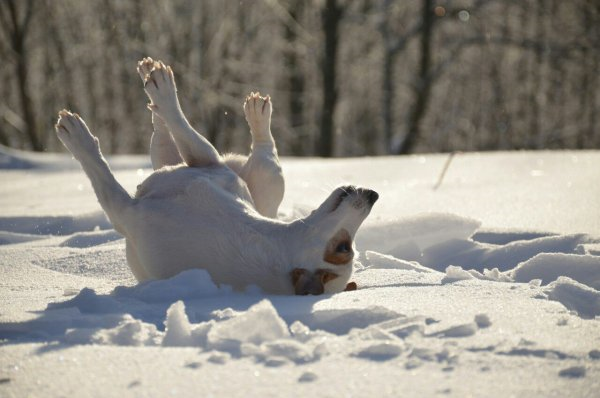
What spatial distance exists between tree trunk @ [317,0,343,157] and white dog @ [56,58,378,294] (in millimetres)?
11343

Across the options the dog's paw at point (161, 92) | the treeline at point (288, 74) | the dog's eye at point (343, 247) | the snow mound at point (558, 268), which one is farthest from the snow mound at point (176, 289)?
the treeline at point (288, 74)

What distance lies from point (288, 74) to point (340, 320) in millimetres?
16638

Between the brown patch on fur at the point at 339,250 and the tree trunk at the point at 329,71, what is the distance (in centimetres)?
1170

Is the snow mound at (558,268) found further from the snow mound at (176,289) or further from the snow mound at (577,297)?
the snow mound at (176,289)

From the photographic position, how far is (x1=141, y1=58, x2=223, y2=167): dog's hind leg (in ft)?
11.6

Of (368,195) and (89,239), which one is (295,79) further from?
(368,195)

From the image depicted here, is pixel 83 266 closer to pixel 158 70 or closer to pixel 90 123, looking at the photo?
pixel 158 70

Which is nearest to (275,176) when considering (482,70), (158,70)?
(158,70)

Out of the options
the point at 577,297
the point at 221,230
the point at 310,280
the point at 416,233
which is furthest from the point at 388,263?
the point at 577,297

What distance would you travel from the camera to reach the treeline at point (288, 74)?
712 inches

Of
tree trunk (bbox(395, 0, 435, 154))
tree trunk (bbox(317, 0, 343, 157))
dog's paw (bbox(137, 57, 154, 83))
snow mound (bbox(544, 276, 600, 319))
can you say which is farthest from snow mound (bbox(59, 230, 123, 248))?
tree trunk (bbox(395, 0, 435, 154))

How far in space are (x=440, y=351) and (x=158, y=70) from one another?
2177 millimetres

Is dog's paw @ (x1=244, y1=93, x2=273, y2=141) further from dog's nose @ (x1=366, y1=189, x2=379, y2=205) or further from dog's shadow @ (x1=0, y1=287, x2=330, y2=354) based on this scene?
dog's shadow @ (x1=0, y1=287, x2=330, y2=354)

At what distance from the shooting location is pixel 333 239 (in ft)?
9.79
